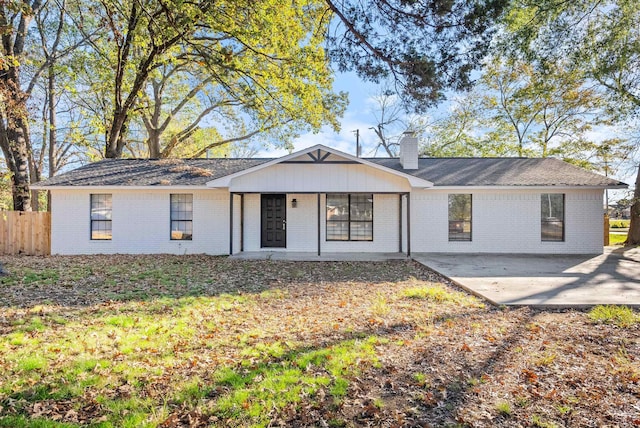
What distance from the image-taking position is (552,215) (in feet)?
40.6

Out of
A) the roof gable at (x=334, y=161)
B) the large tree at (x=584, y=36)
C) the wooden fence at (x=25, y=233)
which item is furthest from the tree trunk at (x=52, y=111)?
the large tree at (x=584, y=36)

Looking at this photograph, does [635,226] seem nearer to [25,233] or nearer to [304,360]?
[304,360]

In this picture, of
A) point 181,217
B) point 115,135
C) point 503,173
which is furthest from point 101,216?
point 503,173

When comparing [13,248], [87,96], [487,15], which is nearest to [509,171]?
[487,15]

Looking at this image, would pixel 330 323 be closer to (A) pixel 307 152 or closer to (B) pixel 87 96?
(A) pixel 307 152

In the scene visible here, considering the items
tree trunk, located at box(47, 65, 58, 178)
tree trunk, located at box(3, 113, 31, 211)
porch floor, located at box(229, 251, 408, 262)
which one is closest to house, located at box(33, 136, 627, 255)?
porch floor, located at box(229, 251, 408, 262)

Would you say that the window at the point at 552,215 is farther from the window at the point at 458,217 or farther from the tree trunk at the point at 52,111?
the tree trunk at the point at 52,111

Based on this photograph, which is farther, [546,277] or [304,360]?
[546,277]

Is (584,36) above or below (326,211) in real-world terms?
above

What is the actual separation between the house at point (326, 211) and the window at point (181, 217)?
0.04 metres

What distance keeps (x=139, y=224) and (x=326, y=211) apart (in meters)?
6.70

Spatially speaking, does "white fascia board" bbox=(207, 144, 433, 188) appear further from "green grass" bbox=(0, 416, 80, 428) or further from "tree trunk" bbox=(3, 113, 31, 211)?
"green grass" bbox=(0, 416, 80, 428)

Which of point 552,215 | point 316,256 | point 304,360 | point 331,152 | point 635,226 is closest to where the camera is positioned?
point 304,360

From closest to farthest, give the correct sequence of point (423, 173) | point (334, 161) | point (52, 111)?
point (334, 161) < point (423, 173) < point (52, 111)
